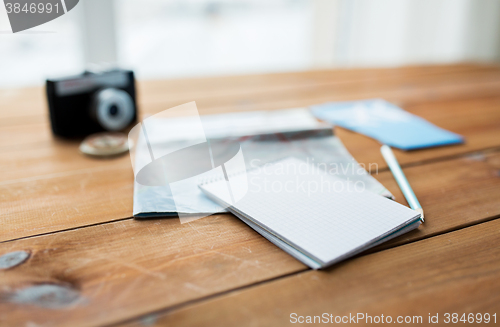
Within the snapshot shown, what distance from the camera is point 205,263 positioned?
0.41 metres

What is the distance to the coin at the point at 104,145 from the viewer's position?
2.26 feet

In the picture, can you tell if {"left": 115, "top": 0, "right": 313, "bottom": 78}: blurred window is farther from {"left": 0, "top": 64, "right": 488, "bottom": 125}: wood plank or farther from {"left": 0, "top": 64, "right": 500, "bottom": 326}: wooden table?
{"left": 0, "top": 64, "right": 500, "bottom": 326}: wooden table

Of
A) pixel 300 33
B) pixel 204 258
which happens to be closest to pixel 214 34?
pixel 300 33

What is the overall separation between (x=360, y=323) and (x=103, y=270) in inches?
9.4

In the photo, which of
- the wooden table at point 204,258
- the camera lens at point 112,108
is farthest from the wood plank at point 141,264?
the camera lens at point 112,108

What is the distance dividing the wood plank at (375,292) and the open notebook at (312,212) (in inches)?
0.8

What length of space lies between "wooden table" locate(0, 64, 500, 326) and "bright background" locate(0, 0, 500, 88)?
134cm

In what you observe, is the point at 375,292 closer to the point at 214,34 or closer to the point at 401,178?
the point at 401,178

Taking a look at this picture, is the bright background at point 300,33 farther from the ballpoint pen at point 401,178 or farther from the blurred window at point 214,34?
the ballpoint pen at point 401,178

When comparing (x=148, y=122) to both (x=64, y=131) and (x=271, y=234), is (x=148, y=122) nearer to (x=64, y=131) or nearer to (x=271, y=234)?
(x=64, y=131)

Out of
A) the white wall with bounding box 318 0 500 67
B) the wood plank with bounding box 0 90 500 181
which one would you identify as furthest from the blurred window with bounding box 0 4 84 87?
the white wall with bounding box 318 0 500 67

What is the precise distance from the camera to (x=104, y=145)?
0.71 m

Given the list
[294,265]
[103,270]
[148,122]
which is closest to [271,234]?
[294,265]

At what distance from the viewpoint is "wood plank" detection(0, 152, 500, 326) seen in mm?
355
